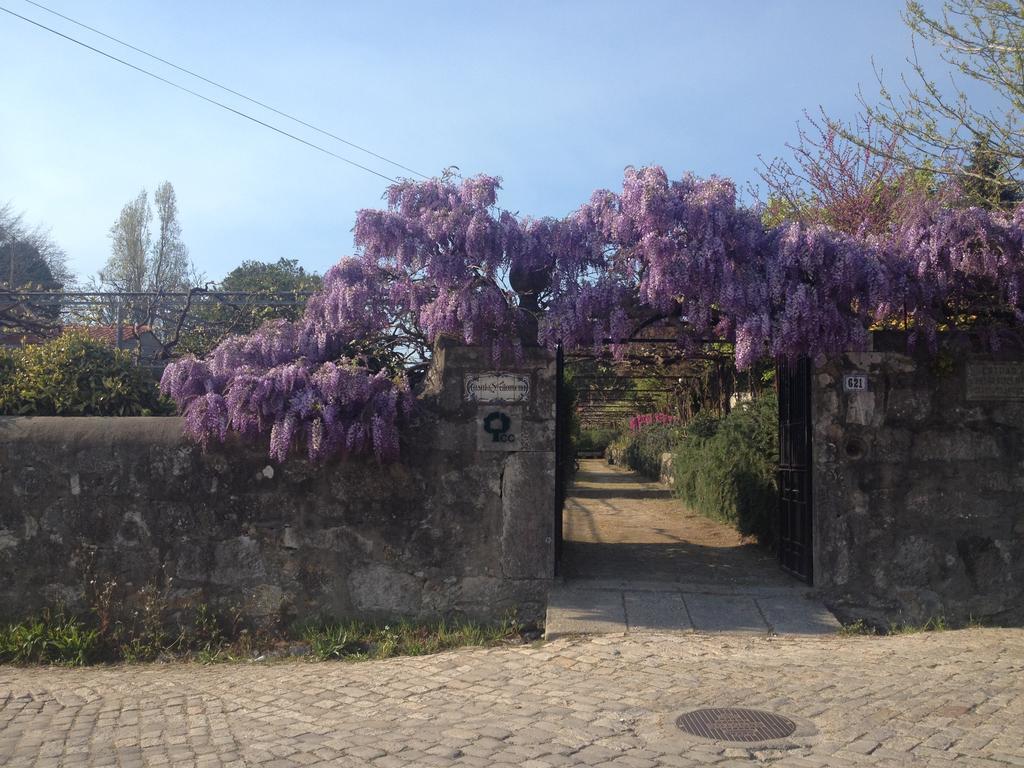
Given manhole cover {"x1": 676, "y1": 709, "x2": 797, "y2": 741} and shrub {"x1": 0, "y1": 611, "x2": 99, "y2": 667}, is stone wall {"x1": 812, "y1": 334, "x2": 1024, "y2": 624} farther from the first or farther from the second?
shrub {"x1": 0, "y1": 611, "x2": 99, "y2": 667}

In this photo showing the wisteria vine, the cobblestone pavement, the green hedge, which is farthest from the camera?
the green hedge

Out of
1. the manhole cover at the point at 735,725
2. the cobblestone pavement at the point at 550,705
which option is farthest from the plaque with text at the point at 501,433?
the manhole cover at the point at 735,725

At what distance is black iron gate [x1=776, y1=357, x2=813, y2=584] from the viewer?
8.14m

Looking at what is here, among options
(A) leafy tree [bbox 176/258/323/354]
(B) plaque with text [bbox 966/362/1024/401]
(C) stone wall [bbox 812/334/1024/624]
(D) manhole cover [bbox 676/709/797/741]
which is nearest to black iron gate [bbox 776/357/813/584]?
(C) stone wall [bbox 812/334/1024/624]

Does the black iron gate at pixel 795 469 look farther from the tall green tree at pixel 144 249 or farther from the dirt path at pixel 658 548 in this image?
the tall green tree at pixel 144 249

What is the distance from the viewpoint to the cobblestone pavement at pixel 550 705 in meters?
4.89

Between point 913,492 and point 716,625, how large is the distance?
2.17 metres

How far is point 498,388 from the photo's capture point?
7.93 metres

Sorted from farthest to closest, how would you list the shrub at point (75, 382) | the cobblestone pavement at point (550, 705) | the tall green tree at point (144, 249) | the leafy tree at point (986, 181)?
1. the tall green tree at point (144, 249)
2. the leafy tree at point (986, 181)
3. the shrub at point (75, 382)
4. the cobblestone pavement at point (550, 705)

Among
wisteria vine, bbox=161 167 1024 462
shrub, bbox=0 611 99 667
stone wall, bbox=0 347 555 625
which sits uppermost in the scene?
wisteria vine, bbox=161 167 1024 462

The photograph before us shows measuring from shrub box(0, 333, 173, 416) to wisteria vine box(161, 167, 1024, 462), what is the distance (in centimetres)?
104

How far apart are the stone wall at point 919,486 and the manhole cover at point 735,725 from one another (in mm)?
2774

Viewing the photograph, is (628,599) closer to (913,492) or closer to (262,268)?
(913,492)

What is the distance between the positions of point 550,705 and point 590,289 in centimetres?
364
